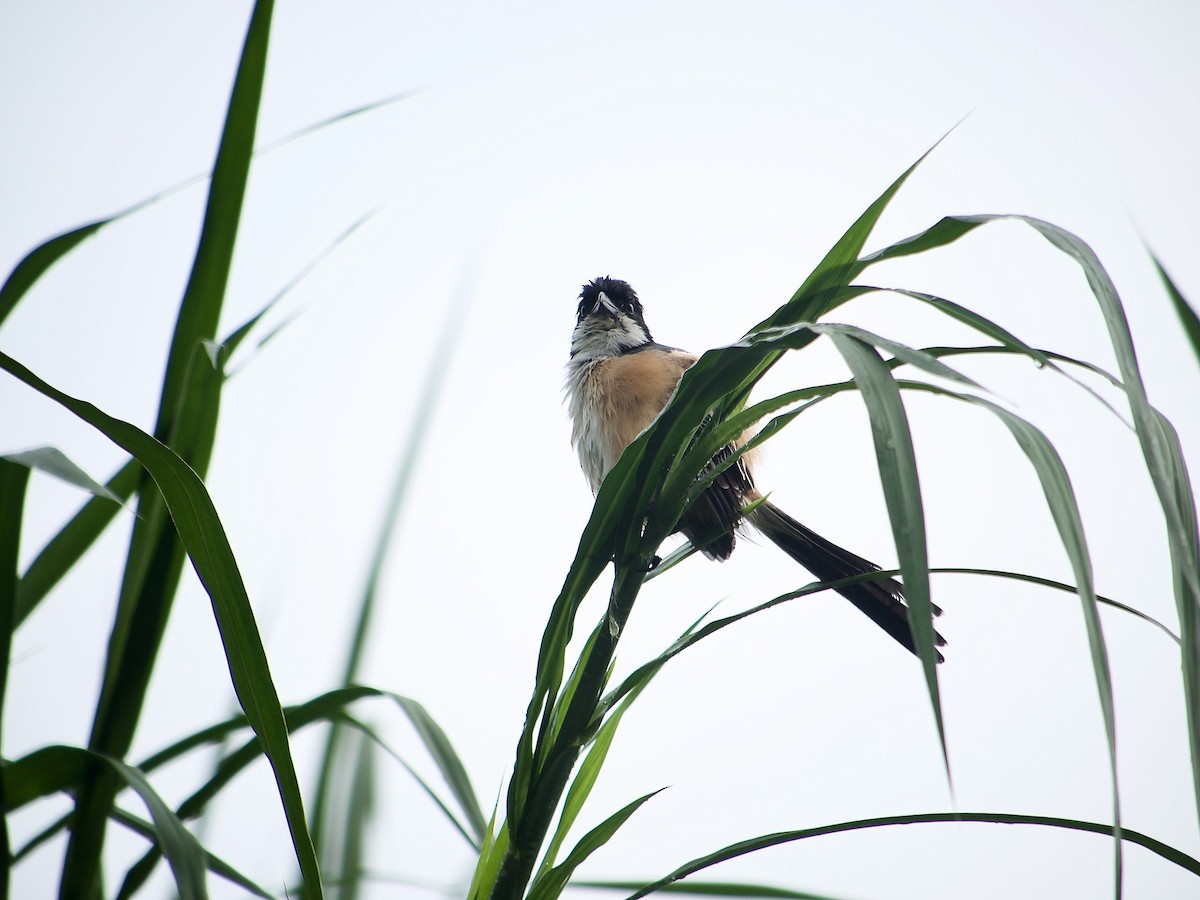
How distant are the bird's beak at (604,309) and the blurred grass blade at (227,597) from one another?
2.03m

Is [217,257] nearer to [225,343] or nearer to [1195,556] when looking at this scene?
[225,343]

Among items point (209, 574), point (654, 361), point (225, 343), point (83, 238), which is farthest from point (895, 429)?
point (654, 361)

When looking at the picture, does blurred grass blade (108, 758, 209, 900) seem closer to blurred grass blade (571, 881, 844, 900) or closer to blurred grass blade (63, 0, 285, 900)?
blurred grass blade (63, 0, 285, 900)

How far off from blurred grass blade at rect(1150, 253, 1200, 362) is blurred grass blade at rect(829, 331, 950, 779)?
0.86 feet

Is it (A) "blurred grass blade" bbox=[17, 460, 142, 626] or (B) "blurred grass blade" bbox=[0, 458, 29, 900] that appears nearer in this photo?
(B) "blurred grass blade" bbox=[0, 458, 29, 900]

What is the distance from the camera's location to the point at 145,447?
0.72 m

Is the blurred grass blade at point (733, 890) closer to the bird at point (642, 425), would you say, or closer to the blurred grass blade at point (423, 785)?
the blurred grass blade at point (423, 785)

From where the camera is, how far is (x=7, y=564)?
0.90m

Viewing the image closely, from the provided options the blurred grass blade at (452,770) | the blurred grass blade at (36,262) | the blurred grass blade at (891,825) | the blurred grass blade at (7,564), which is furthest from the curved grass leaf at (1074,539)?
the blurred grass blade at (36,262)

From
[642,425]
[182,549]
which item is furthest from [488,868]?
[642,425]

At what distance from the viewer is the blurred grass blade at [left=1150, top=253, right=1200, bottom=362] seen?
69cm

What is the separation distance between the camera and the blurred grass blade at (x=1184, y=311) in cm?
69

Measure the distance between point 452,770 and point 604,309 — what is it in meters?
1.87

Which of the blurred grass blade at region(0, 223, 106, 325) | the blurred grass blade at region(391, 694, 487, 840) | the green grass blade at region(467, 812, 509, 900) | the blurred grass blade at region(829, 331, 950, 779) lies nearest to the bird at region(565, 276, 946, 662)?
the blurred grass blade at region(391, 694, 487, 840)
